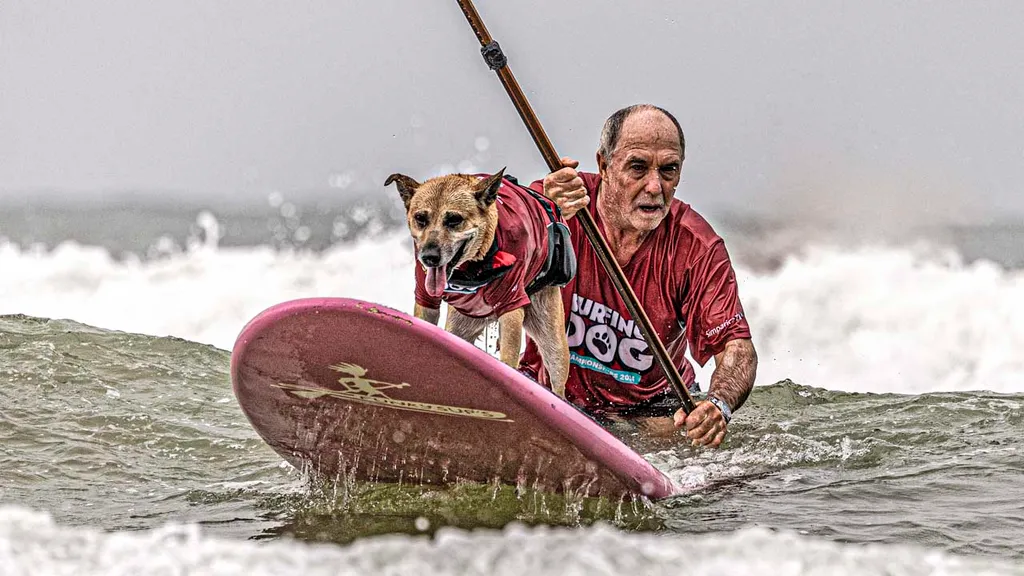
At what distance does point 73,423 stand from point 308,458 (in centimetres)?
234

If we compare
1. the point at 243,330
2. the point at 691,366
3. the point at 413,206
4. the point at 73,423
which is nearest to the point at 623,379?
the point at 691,366

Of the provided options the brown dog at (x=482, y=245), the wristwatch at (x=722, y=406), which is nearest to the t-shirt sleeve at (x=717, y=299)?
the wristwatch at (x=722, y=406)

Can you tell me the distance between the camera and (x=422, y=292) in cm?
394

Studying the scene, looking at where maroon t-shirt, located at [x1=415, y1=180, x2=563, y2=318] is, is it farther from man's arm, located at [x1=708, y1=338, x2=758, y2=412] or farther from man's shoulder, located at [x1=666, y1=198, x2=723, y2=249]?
man's arm, located at [x1=708, y1=338, x2=758, y2=412]

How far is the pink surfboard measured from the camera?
319cm

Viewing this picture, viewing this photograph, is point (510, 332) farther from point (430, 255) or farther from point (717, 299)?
point (717, 299)

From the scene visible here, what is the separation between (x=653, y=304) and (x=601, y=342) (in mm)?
304

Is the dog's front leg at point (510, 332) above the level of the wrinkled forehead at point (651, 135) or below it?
below

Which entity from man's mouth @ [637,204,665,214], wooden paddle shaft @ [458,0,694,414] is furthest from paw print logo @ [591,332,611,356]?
man's mouth @ [637,204,665,214]

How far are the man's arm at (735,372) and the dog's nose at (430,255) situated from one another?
1372 millimetres

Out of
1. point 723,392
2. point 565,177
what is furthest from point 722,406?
point 565,177

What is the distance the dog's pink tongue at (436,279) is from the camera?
3.86 meters

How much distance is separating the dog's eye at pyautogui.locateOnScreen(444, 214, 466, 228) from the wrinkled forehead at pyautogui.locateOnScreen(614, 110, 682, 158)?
1072 millimetres

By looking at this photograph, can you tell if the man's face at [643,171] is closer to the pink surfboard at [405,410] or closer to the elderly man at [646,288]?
the elderly man at [646,288]
